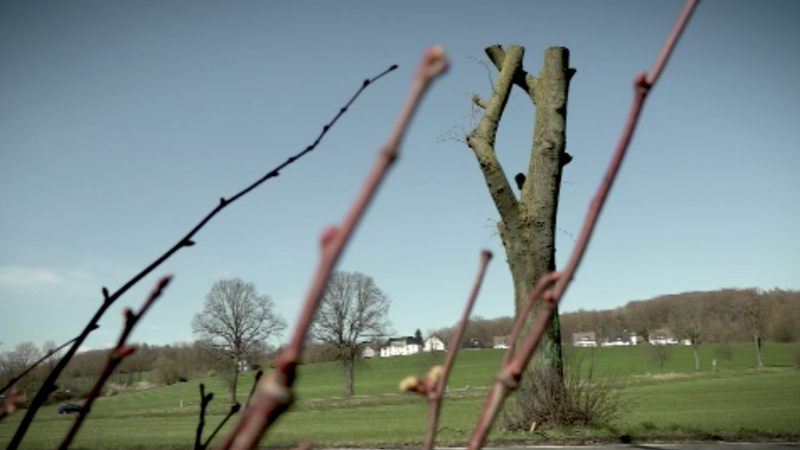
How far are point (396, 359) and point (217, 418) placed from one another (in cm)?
4920

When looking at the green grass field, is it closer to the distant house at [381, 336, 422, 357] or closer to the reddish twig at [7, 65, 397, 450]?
the reddish twig at [7, 65, 397, 450]

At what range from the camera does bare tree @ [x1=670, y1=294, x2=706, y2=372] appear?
62.6m

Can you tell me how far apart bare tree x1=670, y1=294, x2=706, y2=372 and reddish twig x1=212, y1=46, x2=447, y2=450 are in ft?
206

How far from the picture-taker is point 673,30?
500mm

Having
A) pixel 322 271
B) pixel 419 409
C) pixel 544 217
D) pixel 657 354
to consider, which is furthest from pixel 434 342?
pixel 657 354

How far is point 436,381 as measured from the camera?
0.63 metres

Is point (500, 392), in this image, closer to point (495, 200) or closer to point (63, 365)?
point (63, 365)

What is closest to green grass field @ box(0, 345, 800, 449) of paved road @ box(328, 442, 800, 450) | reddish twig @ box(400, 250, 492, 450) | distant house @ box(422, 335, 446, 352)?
reddish twig @ box(400, 250, 492, 450)

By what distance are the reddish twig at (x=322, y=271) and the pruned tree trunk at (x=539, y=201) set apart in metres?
10.00

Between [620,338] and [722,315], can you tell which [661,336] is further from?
[722,315]

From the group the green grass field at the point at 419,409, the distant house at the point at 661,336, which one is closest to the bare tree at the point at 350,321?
the green grass field at the point at 419,409

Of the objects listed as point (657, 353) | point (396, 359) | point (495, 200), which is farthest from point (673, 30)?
point (396, 359)

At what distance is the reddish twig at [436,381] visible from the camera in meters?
0.61

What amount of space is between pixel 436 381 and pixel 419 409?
25.4m
